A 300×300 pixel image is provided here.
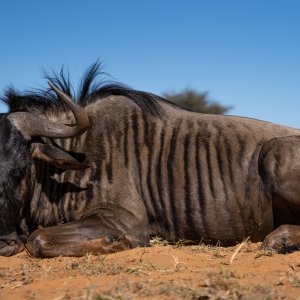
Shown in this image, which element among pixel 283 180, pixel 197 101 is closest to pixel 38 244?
pixel 283 180

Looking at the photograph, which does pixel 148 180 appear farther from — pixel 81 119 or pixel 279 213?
pixel 279 213

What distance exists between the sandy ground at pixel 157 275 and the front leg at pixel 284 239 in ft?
0.42

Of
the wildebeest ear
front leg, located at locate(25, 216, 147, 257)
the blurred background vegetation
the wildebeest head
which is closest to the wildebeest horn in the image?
the wildebeest head

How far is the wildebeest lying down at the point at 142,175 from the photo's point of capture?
4926mm

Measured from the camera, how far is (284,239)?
A: 4.73 meters

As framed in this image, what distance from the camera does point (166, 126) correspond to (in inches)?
213

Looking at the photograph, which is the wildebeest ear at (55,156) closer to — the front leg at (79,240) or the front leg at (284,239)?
the front leg at (79,240)

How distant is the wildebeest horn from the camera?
5.04 m

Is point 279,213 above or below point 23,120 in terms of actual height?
below

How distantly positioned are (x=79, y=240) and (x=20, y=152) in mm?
930

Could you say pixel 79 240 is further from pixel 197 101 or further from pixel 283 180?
pixel 197 101

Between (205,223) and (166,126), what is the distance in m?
0.96

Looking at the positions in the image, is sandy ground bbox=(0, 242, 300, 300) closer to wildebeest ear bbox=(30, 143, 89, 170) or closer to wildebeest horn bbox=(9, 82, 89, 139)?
wildebeest ear bbox=(30, 143, 89, 170)

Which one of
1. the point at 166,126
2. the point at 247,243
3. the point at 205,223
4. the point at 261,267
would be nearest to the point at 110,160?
the point at 166,126
